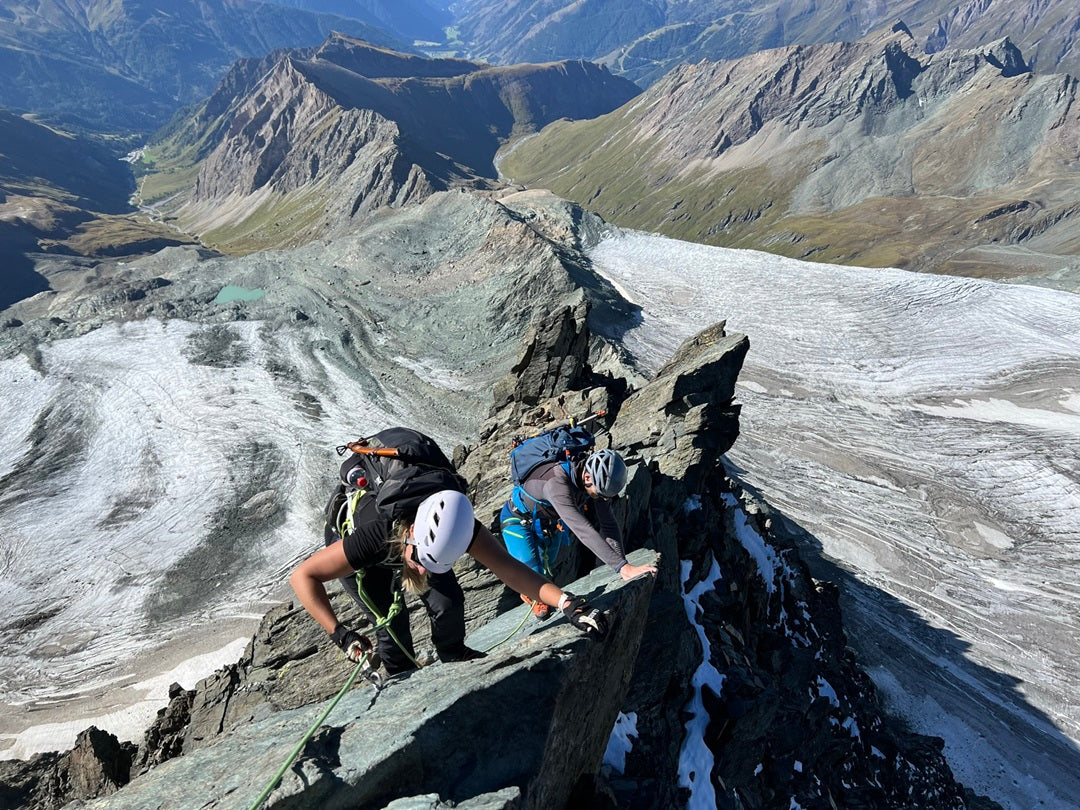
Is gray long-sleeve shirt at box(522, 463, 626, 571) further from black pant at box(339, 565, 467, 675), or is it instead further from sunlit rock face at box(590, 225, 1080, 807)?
sunlit rock face at box(590, 225, 1080, 807)

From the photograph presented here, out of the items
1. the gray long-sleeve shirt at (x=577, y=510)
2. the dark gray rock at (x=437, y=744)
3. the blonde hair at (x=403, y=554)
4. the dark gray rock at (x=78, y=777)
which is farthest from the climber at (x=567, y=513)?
the dark gray rock at (x=78, y=777)

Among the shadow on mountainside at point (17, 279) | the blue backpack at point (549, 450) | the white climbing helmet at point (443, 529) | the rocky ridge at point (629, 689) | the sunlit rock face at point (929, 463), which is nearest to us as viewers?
the white climbing helmet at point (443, 529)

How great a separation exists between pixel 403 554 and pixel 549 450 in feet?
12.3

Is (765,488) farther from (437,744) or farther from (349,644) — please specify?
(437,744)

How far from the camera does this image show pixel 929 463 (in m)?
45.9

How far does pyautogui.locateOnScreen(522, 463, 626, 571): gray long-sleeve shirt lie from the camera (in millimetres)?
8305

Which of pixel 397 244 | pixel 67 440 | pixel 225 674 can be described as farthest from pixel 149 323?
pixel 225 674

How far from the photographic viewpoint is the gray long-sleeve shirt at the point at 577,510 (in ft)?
27.2

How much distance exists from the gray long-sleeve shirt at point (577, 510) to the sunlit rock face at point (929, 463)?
79.9 feet

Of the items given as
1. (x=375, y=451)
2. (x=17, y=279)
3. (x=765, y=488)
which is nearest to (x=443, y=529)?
(x=375, y=451)

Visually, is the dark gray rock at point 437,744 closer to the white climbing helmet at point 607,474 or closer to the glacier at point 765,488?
the white climbing helmet at point 607,474

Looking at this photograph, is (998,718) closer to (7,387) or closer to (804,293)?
(804,293)

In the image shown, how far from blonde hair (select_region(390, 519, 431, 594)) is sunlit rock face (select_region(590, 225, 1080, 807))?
2766 centimetres

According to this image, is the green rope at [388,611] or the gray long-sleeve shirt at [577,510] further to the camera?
the gray long-sleeve shirt at [577,510]
